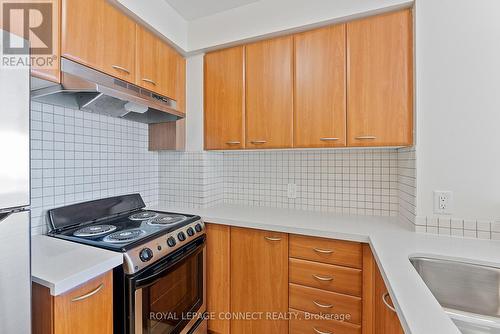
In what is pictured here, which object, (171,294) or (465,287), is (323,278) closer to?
(465,287)

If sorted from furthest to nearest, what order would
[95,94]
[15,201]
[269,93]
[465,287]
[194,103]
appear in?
[194,103] < [269,93] < [95,94] < [465,287] < [15,201]

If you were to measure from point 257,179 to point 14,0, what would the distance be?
1.79m

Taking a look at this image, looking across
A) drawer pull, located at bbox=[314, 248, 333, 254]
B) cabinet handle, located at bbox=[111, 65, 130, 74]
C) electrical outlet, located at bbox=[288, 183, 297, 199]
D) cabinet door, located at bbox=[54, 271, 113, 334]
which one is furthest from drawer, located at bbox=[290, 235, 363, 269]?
cabinet handle, located at bbox=[111, 65, 130, 74]

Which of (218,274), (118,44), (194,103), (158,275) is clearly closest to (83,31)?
(118,44)

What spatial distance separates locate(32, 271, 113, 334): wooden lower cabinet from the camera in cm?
84

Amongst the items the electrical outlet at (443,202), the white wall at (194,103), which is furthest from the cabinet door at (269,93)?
the electrical outlet at (443,202)

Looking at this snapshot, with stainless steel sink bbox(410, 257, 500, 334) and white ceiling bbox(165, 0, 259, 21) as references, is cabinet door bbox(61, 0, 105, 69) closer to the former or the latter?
white ceiling bbox(165, 0, 259, 21)

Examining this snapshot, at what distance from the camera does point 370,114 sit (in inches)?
57.9

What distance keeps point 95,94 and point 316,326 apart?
1831 mm

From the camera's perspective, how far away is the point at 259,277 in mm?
1533

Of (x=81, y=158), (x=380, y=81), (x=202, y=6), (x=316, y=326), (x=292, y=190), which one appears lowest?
(x=316, y=326)

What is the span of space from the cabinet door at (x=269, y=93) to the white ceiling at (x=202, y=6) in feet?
1.07

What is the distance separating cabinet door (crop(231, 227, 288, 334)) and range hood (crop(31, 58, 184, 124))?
105 cm

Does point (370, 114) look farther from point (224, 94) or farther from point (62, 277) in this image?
point (62, 277)
